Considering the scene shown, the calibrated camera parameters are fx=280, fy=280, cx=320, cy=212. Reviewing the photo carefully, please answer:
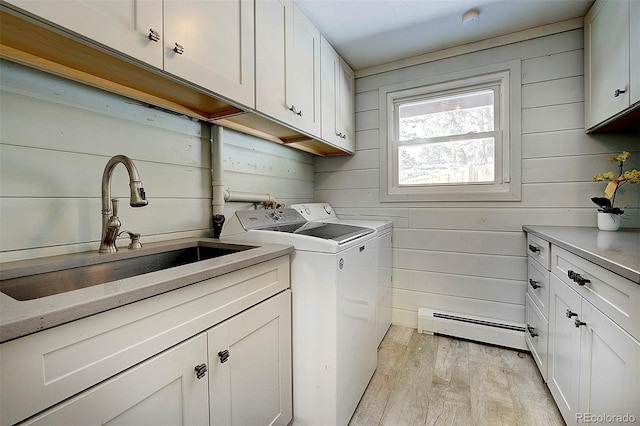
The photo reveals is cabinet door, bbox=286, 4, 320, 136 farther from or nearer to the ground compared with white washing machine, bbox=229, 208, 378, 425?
farther from the ground

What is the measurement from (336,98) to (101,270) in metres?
1.85

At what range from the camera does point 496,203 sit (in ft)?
6.98

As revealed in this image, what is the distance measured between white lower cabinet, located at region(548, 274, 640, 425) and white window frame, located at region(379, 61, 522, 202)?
0.92 metres

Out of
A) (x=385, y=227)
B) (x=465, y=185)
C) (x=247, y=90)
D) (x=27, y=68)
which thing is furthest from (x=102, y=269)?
(x=465, y=185)

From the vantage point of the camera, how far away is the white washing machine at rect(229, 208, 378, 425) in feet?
4.19

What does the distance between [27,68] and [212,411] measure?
1316mm

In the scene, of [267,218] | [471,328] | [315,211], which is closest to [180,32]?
[267,218]

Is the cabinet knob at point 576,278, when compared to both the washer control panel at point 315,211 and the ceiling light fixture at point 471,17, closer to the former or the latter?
the washer control panel at point 315,211

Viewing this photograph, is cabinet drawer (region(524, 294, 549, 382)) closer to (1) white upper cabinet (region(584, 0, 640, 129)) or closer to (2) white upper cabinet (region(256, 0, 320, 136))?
(1) white upper cabinet (region(584, 0, 640, 129))

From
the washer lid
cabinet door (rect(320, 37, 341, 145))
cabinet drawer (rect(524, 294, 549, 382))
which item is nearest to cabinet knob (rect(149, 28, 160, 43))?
the washer lid

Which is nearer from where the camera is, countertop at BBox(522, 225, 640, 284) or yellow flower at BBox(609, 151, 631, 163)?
countertop at BBox(522, 225, 640, 284)

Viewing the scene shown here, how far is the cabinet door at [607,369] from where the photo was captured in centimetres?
82

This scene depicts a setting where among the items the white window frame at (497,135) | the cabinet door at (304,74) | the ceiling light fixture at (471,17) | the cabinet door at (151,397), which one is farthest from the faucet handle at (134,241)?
the ceiling light fixture at (471,17)

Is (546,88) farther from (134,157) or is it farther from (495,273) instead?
(134,157)
